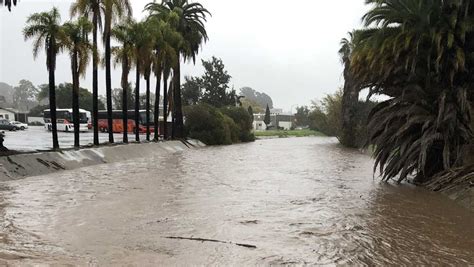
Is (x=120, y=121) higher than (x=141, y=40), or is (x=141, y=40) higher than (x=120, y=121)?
(x=141, y=40)

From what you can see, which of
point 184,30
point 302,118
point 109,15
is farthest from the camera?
point 302,118

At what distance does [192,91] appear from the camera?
81938 millimetres

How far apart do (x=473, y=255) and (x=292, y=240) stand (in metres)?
2.86

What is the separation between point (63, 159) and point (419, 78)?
1499cm

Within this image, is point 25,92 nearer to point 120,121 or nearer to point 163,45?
point 120,121

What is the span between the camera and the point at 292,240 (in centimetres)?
804

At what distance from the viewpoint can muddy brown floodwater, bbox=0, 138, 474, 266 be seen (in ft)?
22.9

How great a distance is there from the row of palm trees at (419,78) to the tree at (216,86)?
64092 millimetres

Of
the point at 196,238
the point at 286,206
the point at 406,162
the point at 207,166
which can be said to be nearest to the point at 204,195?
the point at 286,206

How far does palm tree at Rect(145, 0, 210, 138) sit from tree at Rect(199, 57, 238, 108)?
35268mm

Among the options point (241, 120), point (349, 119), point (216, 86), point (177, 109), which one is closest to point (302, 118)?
point (216, 86)

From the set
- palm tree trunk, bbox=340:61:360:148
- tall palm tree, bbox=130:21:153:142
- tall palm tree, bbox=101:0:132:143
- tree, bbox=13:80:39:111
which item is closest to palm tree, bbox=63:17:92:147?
tall palm tree, bbox=101:0:132:143

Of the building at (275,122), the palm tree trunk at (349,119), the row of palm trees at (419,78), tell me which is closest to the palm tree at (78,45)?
the row of palm trees at (419,78)

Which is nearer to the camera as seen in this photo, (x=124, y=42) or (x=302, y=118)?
(x=124, y=42)
